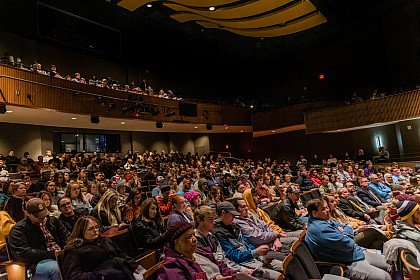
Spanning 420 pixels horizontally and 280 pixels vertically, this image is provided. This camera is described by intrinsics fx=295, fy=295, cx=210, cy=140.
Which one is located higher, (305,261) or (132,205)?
(132,205)

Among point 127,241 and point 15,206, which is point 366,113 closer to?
point 127,241

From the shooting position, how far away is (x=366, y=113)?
12844 mm

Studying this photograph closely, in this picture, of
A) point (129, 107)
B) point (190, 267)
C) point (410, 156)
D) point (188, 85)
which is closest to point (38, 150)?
point (129, 107)

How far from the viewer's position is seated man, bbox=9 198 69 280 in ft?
8.82

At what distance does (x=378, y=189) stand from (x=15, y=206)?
7.08 m

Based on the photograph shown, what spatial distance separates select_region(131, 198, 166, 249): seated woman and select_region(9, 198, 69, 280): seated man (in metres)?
0.80

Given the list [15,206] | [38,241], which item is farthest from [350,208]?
[15,206]

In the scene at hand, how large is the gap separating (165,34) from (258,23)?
14.0 ft

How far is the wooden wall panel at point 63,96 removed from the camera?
806cm

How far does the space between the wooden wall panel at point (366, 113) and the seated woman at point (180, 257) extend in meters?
12.5

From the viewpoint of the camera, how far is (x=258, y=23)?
13.3 meters

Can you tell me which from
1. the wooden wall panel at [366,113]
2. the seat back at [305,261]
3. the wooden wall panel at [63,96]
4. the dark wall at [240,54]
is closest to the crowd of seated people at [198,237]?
the seat back at [305,261]

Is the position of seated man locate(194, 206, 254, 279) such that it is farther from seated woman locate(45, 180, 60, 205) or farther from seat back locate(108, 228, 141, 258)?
seated woman locate(45, 180, 60, 205)

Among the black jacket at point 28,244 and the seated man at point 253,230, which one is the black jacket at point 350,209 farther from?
the black jacket at point 28,244
